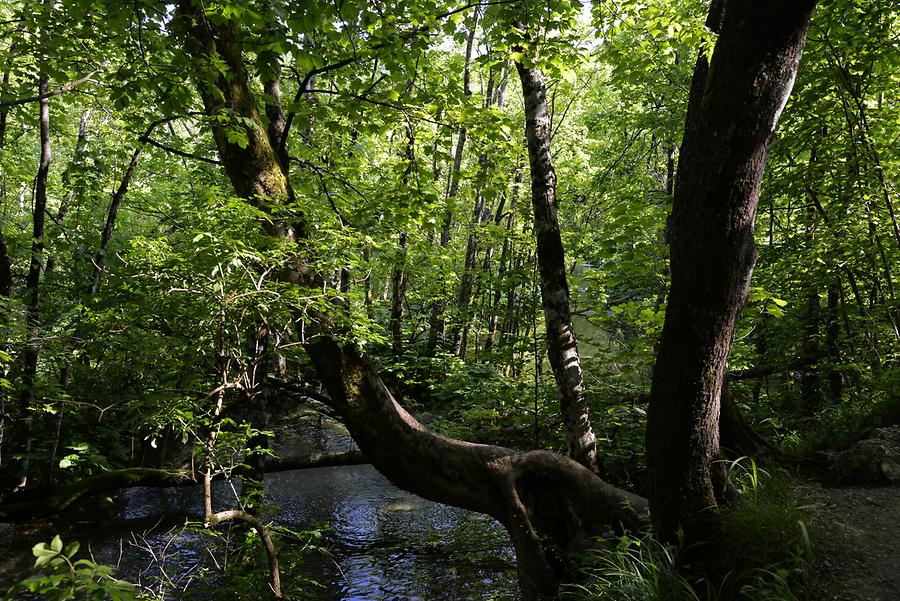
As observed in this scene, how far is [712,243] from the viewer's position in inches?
108

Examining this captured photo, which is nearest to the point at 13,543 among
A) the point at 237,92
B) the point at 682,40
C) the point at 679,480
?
the point at 237,92

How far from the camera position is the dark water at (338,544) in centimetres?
514

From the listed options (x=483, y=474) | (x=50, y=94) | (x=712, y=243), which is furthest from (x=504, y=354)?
(x=50, y=94)

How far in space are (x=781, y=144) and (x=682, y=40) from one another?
7.33 ft

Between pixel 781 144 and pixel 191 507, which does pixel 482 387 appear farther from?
pixel 781 144

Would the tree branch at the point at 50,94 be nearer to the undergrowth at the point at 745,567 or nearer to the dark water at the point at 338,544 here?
the dark water at the point at 338,544

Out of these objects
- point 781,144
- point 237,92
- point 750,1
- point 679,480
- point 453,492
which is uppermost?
point 781,144

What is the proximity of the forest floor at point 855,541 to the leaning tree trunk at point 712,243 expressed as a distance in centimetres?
66

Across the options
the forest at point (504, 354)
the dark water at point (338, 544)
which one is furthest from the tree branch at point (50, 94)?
the dark water at point (338, 544)

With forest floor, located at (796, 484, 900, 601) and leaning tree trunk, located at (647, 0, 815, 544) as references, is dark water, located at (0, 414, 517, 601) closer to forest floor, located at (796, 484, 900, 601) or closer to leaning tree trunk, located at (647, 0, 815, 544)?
leaning tree trunk, located at (647, 0, 815, 544)

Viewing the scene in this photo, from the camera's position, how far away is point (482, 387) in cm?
947

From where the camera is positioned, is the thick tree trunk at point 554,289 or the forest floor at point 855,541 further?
the thick tree trunk at point 554,289

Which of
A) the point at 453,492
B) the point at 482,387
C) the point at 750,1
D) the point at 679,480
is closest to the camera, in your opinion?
the point at 750,1

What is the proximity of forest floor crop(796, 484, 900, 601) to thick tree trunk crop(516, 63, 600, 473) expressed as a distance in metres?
1.97
